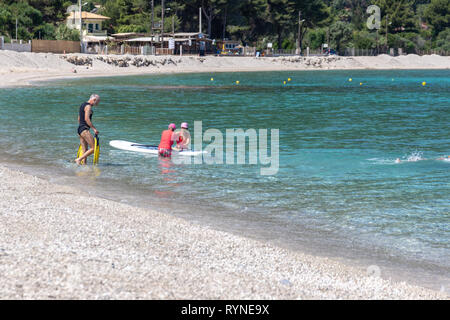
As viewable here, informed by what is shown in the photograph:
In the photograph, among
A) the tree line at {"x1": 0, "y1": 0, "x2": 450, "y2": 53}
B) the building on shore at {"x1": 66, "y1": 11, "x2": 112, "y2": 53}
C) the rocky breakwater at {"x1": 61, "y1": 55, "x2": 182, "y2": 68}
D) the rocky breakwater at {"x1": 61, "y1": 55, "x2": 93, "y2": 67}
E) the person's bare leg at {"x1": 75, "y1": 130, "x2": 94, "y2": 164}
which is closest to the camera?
the person's bare leg at {"x1": 75, "y1": 130, "x2": 94, "y2": 164}

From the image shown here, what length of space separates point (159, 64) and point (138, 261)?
9308 centimetres

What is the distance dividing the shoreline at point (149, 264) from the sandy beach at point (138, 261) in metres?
0.01

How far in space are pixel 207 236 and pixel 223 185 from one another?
5914 millimetres

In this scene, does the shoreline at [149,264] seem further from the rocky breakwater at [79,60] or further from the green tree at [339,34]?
the green tree at [339,34]

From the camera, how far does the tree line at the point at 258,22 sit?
10056 cm

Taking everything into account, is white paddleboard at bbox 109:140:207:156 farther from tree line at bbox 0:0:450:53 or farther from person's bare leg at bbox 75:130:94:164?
tree line at bbox 0:0:450:53

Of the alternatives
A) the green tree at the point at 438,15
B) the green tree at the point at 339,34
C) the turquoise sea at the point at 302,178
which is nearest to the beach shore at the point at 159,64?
the green tree at the point at 339,34

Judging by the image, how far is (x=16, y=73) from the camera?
7050 centimetres

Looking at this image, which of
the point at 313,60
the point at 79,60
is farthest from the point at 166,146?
the point at 313,60

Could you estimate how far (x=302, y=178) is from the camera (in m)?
17.5

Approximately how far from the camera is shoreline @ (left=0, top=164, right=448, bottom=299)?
22.1ft

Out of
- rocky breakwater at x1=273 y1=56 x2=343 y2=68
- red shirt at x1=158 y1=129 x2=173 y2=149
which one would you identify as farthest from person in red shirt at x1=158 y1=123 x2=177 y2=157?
rocky breakwater at x1=273 y1=56 x2=343 y2=68

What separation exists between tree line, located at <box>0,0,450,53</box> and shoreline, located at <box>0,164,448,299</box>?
285 ft
